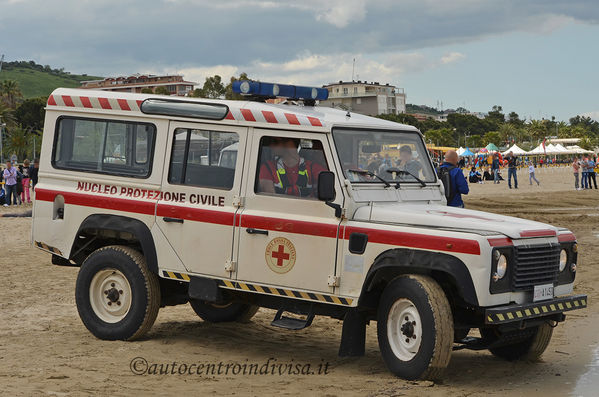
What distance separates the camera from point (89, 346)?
8.83 meters

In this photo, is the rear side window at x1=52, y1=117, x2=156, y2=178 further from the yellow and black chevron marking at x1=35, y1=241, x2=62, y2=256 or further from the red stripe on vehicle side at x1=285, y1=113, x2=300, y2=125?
the red stripe on vehicle side at x1=285, y1=113, x2=300, y2=125

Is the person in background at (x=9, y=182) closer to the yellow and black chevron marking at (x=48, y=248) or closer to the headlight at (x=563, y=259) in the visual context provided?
the yellow and black chevron marking at (x=48, y=248)

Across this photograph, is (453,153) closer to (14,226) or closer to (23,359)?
(23,359)

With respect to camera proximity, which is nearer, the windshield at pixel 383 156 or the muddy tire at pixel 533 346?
the windshield at pixel 383 156

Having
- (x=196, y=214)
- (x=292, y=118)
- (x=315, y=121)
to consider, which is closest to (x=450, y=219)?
(x=315, y=121)

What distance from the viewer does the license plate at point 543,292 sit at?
724cm

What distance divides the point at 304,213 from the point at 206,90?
40.5m

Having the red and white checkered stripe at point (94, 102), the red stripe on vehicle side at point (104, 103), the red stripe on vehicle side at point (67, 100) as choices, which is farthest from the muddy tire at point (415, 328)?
the red stripe on vehicle side at point (67, 100)

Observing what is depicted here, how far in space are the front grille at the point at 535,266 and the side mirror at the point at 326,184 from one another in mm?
1670

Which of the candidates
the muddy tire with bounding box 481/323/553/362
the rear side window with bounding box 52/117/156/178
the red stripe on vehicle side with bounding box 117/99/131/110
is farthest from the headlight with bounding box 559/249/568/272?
the red stripe on vehicle side with bounding box 117/99/131/110

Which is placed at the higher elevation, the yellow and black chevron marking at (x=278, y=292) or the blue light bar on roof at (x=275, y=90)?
the blue light bar on roof at (x=275, y=90)

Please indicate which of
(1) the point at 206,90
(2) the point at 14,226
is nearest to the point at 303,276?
(2) the point at 14,226

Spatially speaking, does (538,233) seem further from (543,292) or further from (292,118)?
(292,118)

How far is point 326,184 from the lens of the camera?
294 inches
